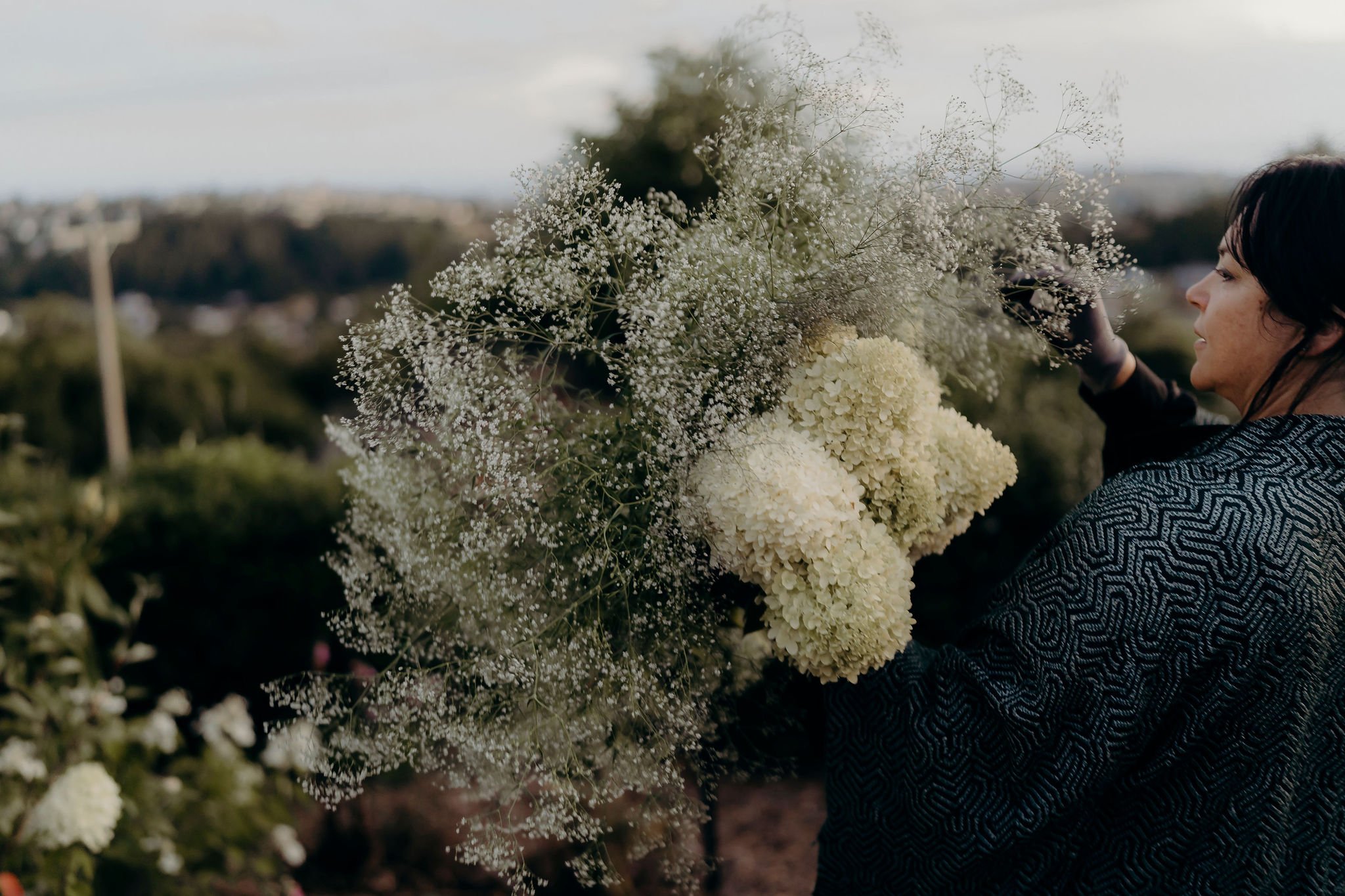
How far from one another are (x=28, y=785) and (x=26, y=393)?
2589cm

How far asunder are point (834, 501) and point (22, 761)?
260 centimetres

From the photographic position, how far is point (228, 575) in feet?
15.2

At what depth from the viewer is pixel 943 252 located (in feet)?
4.87

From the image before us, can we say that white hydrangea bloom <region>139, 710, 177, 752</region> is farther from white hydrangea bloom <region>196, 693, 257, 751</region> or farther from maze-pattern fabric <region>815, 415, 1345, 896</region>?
maze-pattern fabric <region>815, 415, 1345, 896</region>

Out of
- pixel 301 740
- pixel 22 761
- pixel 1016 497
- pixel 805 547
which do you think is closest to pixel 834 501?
pixel 805 547

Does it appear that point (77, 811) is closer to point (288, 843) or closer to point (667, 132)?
point (288, 843)

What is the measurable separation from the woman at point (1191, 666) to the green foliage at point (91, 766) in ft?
7.90

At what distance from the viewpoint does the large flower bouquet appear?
1406 millimetres

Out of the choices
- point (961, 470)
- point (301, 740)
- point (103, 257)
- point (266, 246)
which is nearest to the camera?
point (961, 470)

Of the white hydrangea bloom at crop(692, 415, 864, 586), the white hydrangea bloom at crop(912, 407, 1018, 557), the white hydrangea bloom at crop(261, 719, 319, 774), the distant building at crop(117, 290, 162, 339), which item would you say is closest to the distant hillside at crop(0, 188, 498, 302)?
the distant building at crop(117, 290, 162, 339)

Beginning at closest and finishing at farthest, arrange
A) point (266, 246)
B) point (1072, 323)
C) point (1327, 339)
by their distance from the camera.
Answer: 1. point (1327, 339)
2. point (1072, 323)
3. point (266, 246)

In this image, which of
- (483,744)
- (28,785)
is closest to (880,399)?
(483,744)

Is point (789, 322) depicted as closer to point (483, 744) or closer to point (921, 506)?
point (921, 506)

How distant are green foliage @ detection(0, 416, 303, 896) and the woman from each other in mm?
2408
